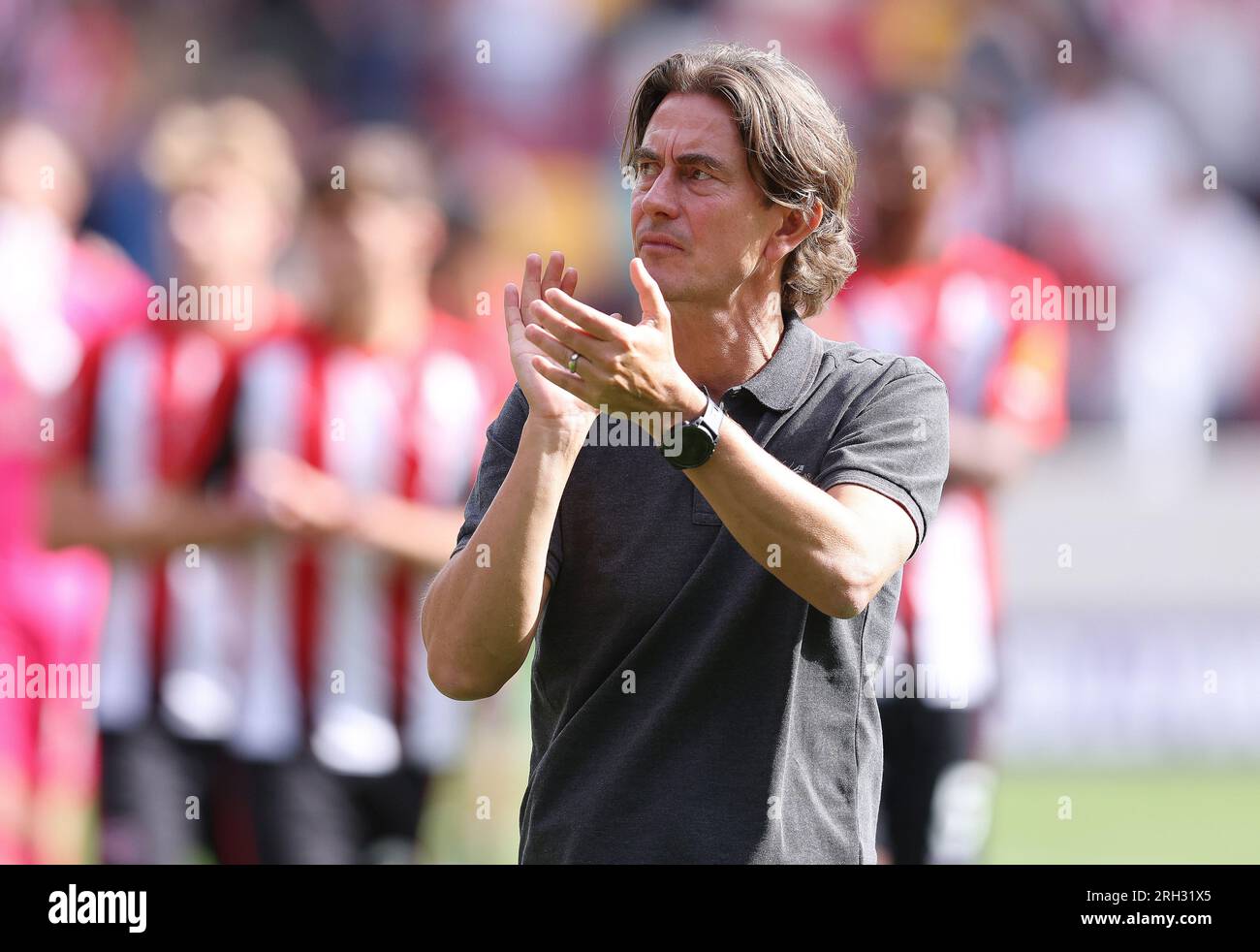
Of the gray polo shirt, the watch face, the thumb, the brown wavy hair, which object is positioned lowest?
the gray polo shirt

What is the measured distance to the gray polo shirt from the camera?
1870 mm

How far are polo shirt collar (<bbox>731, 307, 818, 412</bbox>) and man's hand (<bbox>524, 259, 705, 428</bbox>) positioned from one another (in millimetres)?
208

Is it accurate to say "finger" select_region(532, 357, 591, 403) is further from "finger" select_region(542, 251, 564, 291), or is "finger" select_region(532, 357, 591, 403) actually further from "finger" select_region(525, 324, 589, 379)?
"finger" select_region(542, 251, 564, 291)

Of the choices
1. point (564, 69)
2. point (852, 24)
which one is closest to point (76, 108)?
point (564, 69)

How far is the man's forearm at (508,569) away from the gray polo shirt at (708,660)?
1.4 inches

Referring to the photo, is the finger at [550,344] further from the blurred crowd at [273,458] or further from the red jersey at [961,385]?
the red jersey at [961,385]

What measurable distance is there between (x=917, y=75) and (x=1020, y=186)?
710mm

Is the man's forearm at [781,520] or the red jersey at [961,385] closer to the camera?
the man's forearm at [781,520]

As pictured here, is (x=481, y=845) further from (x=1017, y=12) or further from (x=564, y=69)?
(x=1017, y=12)

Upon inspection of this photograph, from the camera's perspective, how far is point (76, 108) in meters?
7.65

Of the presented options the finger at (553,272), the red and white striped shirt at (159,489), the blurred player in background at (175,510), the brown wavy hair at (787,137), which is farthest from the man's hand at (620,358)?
the red and white striped shirt at (159,489)

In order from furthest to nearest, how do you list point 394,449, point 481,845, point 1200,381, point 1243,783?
point 1200,381 < point 1243,783 < point 481,845 < point 394,449

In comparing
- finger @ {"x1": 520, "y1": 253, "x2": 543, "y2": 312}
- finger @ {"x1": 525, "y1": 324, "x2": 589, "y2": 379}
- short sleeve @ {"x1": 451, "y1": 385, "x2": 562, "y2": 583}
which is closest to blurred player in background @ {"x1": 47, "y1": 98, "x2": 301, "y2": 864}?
short sleeve @ {"x1": 451, "y1": 385, "x2": 562, "y2": 583}

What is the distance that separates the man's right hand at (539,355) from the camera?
1.89 m
